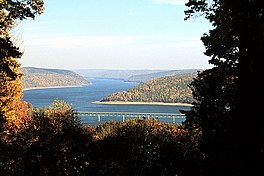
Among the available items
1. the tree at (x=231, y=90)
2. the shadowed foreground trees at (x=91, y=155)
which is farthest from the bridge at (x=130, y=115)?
the tree at (x=231, y=90)

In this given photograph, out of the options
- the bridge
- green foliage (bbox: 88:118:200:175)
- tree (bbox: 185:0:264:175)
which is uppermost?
tree (bbox: 185:0:264:175)

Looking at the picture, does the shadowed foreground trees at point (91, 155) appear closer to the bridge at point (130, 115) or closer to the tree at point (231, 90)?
the tree at point (231, 90)

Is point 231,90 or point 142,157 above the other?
point 231,90

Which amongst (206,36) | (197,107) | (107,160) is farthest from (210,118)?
(107,160)

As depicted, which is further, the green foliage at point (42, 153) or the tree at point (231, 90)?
the green foliage at point (42, 153)

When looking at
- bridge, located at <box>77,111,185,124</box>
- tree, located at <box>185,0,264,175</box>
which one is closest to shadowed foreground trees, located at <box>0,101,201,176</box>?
→ tree, located at <box>185,0,264,175</box>

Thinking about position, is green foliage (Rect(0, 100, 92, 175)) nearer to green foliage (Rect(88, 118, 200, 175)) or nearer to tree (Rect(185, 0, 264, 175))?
green foliage (Rect(88, 118, 200, 175))

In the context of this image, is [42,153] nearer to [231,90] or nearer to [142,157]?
[142,157]

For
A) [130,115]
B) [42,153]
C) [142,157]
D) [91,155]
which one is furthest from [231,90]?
[130,115]
